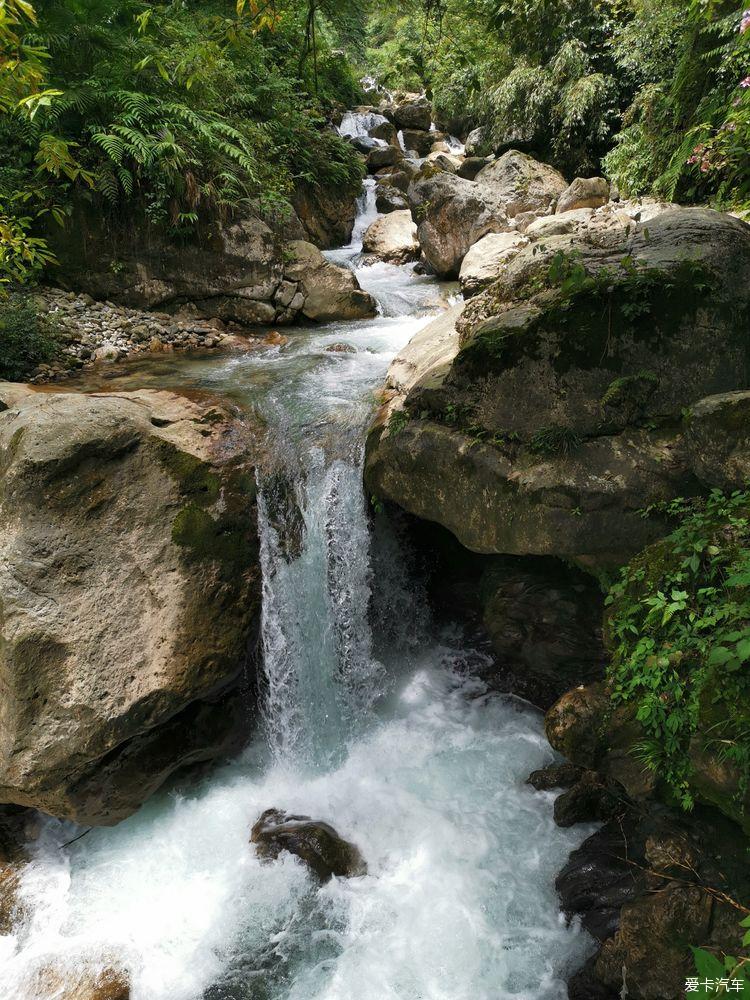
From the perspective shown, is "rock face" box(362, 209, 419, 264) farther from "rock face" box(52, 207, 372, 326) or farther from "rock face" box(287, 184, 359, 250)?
"rock face" box(52, 207, 372, 326)

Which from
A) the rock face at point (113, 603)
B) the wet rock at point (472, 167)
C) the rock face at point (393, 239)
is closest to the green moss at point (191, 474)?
the rock face at point (113, 603)

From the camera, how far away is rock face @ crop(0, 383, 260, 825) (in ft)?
13.7

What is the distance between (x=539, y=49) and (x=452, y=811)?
15817 millimetres

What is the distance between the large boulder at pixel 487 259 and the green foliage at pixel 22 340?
5.78 metres

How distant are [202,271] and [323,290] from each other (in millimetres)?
1919

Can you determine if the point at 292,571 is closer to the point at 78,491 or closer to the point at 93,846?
the point at 78,491

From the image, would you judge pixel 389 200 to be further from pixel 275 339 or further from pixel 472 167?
pixel 275 339

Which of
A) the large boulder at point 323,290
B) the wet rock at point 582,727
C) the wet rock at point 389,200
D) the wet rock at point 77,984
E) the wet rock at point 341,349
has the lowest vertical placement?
the wet rock at point 77,984

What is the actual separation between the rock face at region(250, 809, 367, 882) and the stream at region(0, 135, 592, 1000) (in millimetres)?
75

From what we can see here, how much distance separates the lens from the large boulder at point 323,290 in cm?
946

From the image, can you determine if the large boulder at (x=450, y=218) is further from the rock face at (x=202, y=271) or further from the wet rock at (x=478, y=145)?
the wet rock at (x=478, y=145)

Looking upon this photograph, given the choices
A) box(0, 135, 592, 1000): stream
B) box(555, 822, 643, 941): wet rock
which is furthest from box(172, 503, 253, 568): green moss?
box(555, 822, 643, 941): wet rock

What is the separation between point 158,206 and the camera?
859 centimetres

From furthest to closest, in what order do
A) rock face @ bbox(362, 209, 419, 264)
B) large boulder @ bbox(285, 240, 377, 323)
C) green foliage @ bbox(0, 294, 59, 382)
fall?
rock face @ bbox(362, 209, 419, 264) < large boulder @ bbox(285, 240, 377, 323) < green foliage @ bbox(0, 294, 59, 382)
